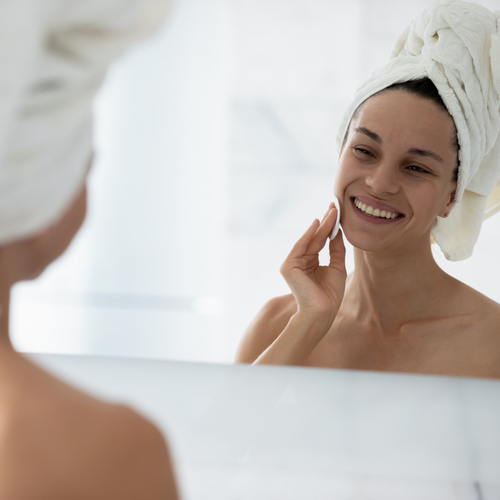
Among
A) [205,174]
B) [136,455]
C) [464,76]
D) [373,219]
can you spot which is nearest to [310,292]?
[373,219]

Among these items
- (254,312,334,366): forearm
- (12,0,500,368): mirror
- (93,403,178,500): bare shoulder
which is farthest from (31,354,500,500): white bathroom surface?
(12,0,500,368): mirror

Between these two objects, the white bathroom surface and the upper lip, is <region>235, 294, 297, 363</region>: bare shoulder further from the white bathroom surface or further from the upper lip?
the white bathroom surface

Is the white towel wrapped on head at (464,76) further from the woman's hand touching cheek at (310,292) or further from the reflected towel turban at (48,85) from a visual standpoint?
the reflected towel turban at (48,85)

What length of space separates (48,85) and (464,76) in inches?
25.5

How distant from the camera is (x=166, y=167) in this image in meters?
1.64

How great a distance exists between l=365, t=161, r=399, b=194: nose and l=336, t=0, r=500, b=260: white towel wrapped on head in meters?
0.10

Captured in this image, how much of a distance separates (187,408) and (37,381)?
18cm

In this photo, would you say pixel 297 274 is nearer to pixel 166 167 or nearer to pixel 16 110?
pixel 16 110

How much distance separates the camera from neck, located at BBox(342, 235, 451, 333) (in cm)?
83

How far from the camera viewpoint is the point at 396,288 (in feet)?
2.80

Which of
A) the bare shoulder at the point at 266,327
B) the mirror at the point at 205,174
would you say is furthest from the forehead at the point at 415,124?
the mirror at the point at 205,174

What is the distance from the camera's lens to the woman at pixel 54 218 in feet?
0.68

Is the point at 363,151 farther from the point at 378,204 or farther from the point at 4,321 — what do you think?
the point at 4,321

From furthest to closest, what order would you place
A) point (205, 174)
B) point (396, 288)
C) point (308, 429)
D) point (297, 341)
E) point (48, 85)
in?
point (205, 174), point (396, 288), point (297, 341), point (308, 429), point (48, 85)
